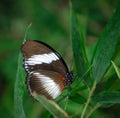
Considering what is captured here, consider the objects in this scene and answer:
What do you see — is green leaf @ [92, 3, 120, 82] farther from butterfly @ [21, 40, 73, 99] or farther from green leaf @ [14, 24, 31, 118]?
green leaf @ [14, 24, 31, 118]

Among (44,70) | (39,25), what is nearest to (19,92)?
(44,70)

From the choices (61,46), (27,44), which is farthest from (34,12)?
(27,44)

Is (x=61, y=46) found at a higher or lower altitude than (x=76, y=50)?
lower

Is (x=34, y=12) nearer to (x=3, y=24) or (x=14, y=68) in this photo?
→ (x=3, y=24)

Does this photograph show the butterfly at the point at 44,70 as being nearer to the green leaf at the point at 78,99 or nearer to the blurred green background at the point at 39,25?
the green leaf at the point at 78,99

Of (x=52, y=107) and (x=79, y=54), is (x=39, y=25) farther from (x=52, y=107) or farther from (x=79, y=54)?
(x=52, y=107)

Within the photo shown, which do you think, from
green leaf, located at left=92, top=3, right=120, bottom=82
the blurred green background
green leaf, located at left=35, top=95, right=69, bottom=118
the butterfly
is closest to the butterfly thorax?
the butterfly
